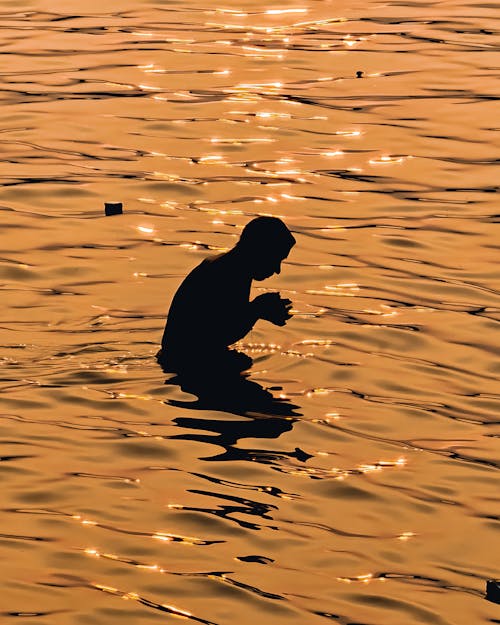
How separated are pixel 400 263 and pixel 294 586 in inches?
261

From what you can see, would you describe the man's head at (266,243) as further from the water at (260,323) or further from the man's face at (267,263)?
the water at (260,323)

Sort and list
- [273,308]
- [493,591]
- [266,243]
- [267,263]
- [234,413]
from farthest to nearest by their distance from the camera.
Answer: [267,263] < [266,243] < [273,308] < [234,413] < [493,591]

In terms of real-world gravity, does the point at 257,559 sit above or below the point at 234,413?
below

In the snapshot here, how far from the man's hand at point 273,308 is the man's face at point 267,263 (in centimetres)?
24

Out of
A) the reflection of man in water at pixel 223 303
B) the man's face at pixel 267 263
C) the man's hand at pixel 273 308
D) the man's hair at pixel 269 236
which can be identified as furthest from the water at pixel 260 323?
the man's hair at pixel 269 236

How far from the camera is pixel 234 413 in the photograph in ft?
40.3

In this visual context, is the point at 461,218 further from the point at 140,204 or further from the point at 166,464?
the point at 166,464

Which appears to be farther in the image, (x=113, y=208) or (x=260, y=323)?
(x=113, y=208)

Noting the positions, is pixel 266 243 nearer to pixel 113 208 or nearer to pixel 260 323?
pixel 260 323

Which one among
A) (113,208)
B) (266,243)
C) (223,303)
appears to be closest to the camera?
(266,243)

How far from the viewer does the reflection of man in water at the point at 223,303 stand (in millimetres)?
12531

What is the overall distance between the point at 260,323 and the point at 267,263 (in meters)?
1.82

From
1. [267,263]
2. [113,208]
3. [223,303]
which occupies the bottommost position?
[223,303]

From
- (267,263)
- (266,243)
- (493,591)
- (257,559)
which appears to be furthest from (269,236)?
(493,591)
